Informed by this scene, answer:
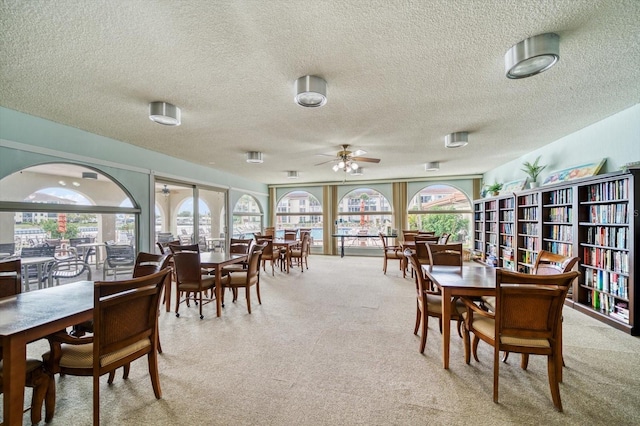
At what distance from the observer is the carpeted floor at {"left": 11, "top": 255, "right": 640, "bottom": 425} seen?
1.77 m

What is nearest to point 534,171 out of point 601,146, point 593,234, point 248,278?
point 601,146

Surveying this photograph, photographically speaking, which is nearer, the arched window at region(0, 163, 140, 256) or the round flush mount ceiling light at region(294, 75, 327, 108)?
the round flush mount ceiling light at region(294, 75, 327, 108)

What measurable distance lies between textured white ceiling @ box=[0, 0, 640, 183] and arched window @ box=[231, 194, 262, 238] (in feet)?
13.6

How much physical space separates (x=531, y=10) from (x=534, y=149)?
4.46 meters

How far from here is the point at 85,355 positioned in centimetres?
172

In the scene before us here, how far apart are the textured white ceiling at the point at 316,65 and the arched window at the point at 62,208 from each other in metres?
0.77

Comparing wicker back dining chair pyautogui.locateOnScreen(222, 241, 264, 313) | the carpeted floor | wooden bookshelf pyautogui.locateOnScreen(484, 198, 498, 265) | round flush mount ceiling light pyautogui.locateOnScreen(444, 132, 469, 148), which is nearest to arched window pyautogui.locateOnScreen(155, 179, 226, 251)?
wicker back dining chair pyautogui.locateOnScreen(222, 241, 264, 313)

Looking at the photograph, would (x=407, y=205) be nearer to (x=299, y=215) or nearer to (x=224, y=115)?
(x=299, y=215)

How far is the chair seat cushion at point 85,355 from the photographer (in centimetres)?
164

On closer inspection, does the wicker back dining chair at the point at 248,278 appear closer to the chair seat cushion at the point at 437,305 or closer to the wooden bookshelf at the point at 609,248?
the chair seat cushion at the point at 437,305

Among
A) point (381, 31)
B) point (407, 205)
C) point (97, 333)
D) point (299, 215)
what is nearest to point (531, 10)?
point (381, 31)

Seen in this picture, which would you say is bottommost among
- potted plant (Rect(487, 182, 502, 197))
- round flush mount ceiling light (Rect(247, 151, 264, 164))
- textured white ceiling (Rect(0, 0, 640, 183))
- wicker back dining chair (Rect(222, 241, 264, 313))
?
wicker back dining chair (Rect(222, 241, 264, 313))

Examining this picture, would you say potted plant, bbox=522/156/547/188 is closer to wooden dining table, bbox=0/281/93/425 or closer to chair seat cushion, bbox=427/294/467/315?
chair seat cushion, bbox=427/294/467/315

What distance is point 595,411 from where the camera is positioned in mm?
1799
